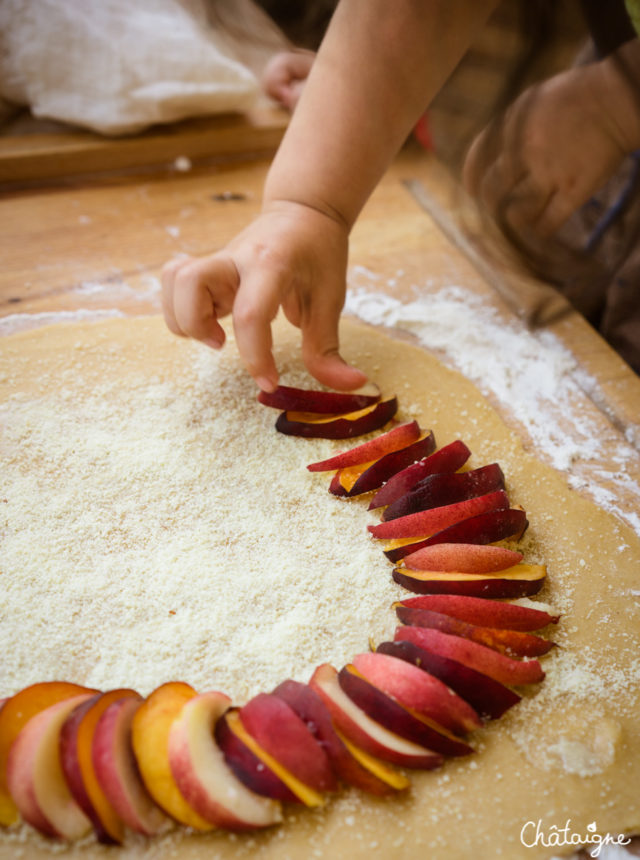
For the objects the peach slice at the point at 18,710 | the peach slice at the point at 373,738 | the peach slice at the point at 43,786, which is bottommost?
the peach slice at the point at 18,710

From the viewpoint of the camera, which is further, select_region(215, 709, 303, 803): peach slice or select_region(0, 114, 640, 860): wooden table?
select_region(0, 114, 640, 860): wooden table

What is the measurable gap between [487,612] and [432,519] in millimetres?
135

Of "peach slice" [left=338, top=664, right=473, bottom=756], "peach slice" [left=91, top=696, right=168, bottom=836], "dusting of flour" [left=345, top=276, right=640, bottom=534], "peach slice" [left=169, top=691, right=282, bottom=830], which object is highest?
"dusting of flour" [left=345, top=276, right=640, bottom=534]

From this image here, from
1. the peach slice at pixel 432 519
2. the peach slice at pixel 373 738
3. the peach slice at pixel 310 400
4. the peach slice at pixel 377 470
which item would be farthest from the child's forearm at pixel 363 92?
the peach slice at pixel 373 738

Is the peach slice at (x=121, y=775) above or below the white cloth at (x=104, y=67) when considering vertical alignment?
below

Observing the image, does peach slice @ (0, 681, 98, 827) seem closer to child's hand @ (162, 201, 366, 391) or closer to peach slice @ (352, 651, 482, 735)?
peach slice @ (352, 651, 482, 735)

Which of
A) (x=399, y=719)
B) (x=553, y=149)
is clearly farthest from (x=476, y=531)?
(x=553, y=149)

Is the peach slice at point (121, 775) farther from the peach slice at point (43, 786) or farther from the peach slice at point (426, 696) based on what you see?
the peach slice at point (426, 696)

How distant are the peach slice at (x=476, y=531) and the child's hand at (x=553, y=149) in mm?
586

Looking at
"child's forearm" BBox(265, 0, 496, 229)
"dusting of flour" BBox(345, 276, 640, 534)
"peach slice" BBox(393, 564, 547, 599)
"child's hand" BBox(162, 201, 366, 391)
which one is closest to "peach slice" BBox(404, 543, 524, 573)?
"peach slice" BBox(393, 564, 547, 599)

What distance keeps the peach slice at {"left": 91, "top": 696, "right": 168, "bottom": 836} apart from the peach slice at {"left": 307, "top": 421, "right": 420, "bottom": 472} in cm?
42

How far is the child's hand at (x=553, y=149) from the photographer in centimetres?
106

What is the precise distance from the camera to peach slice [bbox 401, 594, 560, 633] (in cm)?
75

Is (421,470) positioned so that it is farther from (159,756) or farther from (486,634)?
(159,756)
